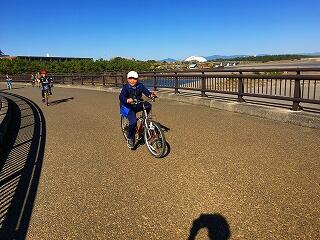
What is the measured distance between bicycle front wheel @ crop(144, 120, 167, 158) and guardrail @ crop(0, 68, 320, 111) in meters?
3.89

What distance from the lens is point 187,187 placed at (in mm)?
4781

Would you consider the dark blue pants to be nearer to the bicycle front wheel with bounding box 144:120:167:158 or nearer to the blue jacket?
the blue jacket

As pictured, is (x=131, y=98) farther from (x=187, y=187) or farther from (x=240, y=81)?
(x=240, y=81)

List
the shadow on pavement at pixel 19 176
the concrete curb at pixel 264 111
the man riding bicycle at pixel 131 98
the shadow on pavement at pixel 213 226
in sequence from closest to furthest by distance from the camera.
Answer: the shadow on pavement at pixel 213 226 → the shadow on pavement at pixel 19 176 → the man riding bicycle at pixel 131 98 → the concrete curb at pixel 264 111

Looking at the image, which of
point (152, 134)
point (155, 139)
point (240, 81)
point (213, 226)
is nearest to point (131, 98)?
point (152, 134)

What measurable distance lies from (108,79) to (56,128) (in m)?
14.4

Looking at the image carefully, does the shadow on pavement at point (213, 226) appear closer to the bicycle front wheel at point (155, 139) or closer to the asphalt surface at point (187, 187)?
the asphalt surface at point (187, 187)

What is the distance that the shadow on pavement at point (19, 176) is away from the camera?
4000 mm

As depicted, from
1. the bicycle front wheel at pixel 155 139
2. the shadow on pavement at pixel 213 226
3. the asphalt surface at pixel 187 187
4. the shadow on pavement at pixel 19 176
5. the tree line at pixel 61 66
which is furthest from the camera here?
the tree line at pixel 61 66

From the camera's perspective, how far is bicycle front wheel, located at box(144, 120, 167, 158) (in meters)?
6.22

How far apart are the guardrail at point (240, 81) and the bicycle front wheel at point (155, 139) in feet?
12.8

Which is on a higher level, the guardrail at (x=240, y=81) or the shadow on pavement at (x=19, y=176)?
the guardrail at (x=240, y=81)

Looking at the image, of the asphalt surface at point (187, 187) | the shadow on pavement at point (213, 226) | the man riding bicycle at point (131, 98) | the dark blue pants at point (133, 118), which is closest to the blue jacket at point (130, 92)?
the man riding bicycle at point (131, 98)

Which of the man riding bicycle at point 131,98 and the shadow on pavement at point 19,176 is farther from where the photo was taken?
the man riding bicycle at point 131,98
